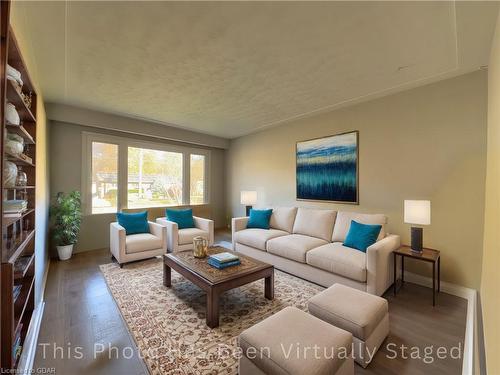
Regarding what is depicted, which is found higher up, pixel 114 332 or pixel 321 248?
pixel 321 248

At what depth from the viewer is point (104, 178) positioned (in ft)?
14.5

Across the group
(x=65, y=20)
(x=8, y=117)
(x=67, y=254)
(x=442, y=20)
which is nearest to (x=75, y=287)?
(x=67, y=254)

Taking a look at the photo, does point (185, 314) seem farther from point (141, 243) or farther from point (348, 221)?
point (348, 221)

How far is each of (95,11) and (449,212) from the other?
4.12 metres

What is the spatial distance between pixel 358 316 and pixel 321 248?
1335 mm

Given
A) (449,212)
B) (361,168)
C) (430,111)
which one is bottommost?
(449,212)

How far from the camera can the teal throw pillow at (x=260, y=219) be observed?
4.17 meters

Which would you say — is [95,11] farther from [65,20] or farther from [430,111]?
[430,111]

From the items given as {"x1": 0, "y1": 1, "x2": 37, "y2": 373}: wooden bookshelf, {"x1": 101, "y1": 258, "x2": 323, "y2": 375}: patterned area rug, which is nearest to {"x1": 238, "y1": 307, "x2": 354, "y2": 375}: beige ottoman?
{"x1": 101, "y1": 258, "x2": 323, "y2": 375}: patterned area rug

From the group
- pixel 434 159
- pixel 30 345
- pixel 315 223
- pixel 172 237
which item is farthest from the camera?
pixel 172 237

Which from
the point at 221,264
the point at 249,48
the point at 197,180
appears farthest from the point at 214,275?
the point at 197,180

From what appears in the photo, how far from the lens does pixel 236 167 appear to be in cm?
603

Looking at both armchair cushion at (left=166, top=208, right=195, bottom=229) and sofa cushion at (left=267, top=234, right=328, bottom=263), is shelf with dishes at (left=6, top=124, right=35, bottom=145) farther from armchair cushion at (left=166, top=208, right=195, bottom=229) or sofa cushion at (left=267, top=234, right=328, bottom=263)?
sofa cushion at (left=267, top=234, right=328, bottom=263)

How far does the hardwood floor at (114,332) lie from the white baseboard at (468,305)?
0.16 ft
